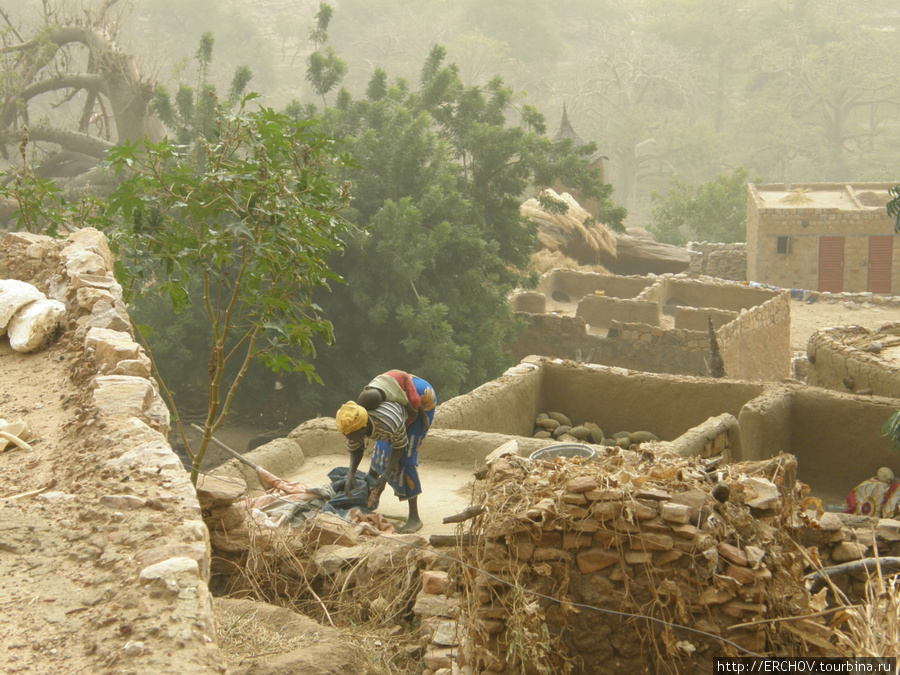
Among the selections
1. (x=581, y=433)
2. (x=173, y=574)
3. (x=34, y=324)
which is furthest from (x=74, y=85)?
(x=173, y=574)

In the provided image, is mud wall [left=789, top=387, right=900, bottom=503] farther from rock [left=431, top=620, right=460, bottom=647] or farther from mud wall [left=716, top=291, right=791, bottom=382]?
mud wall [left=716, top=291, right=791, bottom=382]

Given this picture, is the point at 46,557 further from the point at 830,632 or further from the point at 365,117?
the point at 365,117

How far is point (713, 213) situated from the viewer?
3328 centimetres

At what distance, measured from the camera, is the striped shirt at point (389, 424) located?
20.5 ft

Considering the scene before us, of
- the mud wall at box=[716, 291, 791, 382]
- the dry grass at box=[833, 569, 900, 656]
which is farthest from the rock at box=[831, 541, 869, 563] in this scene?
the mud wall at box=[716, 291, 791, 382]

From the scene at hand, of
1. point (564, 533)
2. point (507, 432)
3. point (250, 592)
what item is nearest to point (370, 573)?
point (250, 592)

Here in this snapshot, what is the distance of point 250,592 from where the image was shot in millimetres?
5719

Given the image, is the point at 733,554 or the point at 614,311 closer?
the point at 733,554

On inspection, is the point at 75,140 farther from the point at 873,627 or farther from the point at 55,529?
the point at 873,627

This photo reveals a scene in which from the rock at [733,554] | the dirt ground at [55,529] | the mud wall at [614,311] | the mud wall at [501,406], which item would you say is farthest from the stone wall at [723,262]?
the dirt ground at [55,529]

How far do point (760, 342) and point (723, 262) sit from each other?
487 inches

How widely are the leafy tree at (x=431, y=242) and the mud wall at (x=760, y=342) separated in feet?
10.7

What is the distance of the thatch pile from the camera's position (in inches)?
973

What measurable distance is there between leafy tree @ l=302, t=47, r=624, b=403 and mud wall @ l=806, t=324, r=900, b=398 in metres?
4.88
